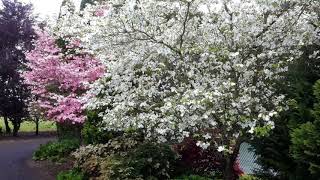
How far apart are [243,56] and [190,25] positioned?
1049mm

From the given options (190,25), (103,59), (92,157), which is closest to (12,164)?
(92,157)

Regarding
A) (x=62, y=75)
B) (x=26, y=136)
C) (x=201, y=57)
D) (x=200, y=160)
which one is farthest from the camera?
(x=26, y=136)

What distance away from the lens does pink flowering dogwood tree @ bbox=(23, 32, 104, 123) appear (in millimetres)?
13234

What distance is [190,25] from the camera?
7113mm

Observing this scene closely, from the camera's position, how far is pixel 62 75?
14.3m

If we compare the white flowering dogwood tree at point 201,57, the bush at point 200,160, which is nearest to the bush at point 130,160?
the bush at point 200,160

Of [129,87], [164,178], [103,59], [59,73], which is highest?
[59,73]

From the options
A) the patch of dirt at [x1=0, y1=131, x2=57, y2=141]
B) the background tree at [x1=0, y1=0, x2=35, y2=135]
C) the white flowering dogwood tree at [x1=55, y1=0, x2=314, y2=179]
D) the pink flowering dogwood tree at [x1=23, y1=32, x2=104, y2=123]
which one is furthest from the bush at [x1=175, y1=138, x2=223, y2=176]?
the patch of dirt at [x1=0, y1=131, x2=57, y2=141]

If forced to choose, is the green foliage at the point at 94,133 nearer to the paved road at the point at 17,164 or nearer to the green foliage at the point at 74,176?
the green foliage at the point at 74,176

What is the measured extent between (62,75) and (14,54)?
38.5ft

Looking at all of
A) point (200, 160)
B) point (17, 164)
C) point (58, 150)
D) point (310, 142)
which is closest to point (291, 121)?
point (310, 142)

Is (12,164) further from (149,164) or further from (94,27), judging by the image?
(94,27)

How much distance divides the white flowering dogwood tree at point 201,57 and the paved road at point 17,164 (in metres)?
6.09

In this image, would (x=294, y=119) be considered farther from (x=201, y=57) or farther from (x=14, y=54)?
(x=14, y=54)
